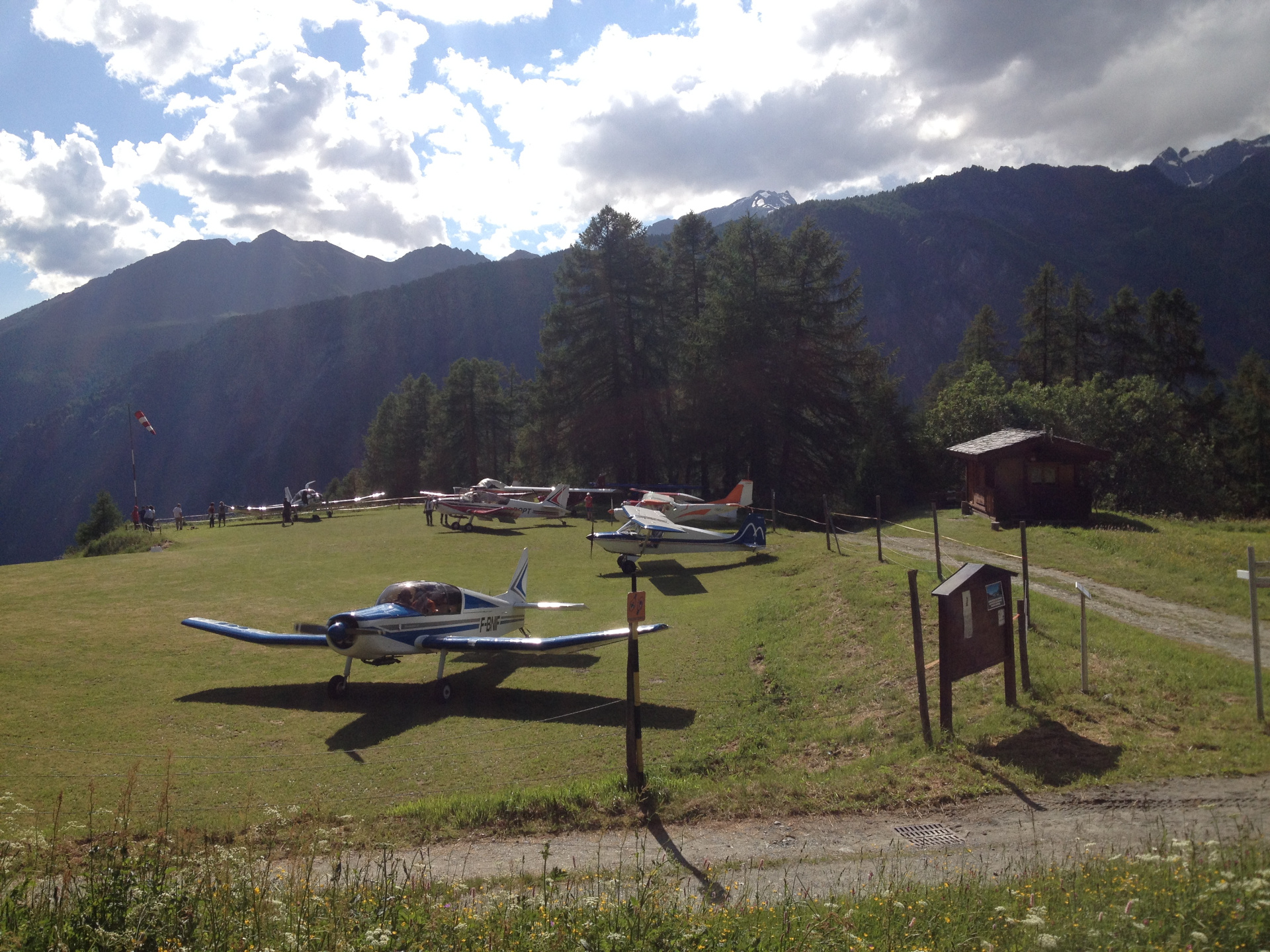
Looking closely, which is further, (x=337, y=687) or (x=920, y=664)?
(x=337, y=687)

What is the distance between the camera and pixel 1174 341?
54.7 metres

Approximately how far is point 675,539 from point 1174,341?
5089cm

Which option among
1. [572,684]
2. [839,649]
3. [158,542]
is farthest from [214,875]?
[158,542]

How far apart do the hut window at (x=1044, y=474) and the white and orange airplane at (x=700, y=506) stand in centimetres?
1129

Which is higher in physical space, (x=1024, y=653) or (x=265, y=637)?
(x=1024, y=653)

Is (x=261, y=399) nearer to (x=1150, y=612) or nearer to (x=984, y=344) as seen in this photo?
(x=984, y=344)

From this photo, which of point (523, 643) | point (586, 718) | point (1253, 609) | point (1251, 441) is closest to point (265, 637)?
point (523, 643)

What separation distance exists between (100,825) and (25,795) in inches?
62.8

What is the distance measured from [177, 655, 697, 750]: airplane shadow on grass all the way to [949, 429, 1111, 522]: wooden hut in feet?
69.6

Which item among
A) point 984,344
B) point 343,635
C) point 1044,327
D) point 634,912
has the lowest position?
point 634,912

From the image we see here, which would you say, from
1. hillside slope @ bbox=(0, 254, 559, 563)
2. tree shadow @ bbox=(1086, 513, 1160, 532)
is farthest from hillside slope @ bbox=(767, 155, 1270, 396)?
tree shadow @ bbox=(1086, 513, 1160, 532)

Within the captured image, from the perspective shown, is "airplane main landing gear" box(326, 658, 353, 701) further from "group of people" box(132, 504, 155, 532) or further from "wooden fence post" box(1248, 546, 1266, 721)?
"group of people" box(132, 504, 155, 532)

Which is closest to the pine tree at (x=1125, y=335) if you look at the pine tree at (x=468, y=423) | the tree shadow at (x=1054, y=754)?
the pine tree at (x=468, y=423)

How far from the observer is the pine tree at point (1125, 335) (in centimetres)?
5488
